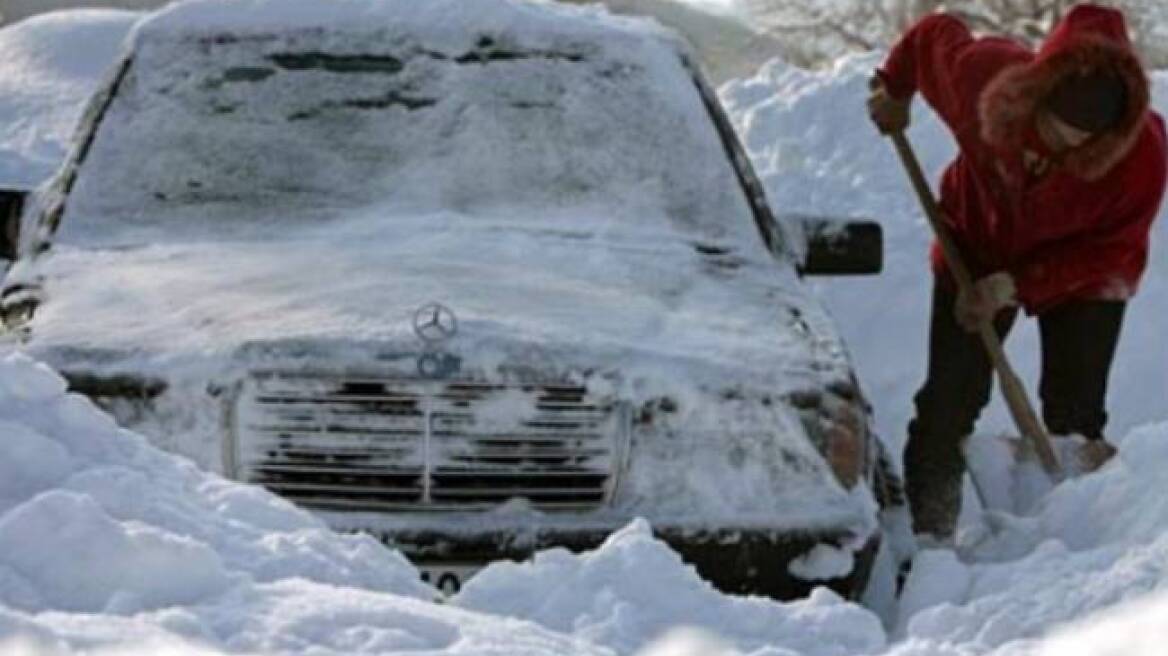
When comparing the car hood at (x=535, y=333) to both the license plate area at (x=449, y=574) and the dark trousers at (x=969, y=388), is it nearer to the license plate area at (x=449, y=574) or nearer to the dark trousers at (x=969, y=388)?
the license plate area at (x=449, y=574)

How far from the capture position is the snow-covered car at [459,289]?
4605mm

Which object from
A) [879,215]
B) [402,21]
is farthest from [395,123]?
[879,215]

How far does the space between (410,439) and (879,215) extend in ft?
21.8

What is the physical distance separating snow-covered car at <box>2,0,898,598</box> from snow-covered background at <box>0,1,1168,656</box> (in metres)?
0.44

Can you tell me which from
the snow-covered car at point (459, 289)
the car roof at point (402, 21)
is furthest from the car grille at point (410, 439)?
the car roof at point (402, 21)

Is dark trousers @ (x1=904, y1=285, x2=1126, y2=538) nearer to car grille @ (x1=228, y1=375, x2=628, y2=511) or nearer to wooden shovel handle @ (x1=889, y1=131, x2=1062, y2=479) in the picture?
wooden shovel handle @ (x1=889, y1=131, x2=1062, y2=479)

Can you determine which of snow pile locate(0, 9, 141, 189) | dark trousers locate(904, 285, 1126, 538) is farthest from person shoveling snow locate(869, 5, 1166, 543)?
snow pile locate(0, 9, 141, 189)

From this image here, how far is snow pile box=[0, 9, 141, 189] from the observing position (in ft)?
38.6

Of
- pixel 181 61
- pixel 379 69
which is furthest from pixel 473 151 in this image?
pixel 181 61

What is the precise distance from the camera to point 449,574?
15.1 feet

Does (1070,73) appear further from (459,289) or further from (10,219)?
(10,219)

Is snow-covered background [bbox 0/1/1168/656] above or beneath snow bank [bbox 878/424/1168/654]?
above

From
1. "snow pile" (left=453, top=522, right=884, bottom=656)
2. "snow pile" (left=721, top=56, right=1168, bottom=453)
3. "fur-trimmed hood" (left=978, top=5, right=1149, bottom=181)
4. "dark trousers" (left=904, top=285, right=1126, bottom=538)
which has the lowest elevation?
"snow pile" (left=721, top=56, right=1168, bottom=453)

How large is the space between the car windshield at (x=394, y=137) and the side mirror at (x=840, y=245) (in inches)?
8.6
